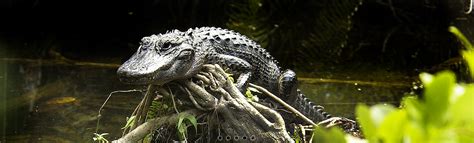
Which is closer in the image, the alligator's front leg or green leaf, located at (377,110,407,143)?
green leaf, located at (377,110,407,143)

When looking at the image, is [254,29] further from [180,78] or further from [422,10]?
[180,78]

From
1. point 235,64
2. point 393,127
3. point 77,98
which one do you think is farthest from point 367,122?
point 77,98

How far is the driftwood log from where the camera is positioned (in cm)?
290

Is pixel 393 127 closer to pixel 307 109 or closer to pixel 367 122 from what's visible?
pixel 367 122

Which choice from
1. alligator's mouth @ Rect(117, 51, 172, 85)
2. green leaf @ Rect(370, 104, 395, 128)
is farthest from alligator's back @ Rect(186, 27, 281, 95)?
green leaf @ Rect(370, 104, 395, 128)

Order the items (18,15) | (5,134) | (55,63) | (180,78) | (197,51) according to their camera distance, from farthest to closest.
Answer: (18,15) → (55,63) → (5,134) → (197,51) → (180,78)

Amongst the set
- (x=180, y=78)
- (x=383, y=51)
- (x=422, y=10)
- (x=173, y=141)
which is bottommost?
(x=173, y=141)

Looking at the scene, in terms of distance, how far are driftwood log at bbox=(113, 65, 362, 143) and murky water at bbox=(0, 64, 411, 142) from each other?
3.84 feet

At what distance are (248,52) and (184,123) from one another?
99 cm

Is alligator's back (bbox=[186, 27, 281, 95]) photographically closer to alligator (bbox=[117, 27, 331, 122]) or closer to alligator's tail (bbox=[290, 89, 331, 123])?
alligator (bbox=[117, 27, 331, 122])

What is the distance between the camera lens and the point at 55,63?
6000 millimetres

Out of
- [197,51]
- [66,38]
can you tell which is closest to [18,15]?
[66,38]

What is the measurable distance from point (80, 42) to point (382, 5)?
12.6 ft

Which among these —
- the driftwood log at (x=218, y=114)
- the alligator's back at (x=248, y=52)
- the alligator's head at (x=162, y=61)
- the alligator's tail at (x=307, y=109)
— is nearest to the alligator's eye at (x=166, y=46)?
the alligator's head at (x=162, y=61)
